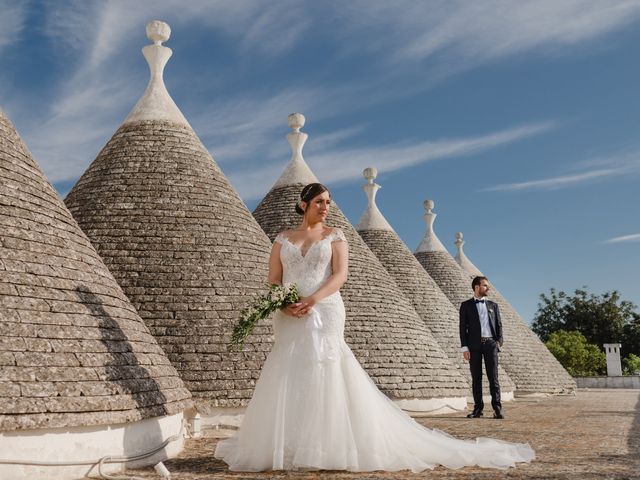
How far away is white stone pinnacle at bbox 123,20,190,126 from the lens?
39.9 ft

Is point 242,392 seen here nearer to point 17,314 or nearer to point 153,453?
point 153,453

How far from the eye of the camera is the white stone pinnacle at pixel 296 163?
16.0m

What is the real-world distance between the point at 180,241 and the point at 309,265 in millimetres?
5075

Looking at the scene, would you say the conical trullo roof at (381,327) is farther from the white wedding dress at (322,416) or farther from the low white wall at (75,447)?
the white wedding dress at (322,416)

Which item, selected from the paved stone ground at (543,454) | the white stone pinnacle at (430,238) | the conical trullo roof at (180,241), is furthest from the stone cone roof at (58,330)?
the white stone pinnacle at (430,238)

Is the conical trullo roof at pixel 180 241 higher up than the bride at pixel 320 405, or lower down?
higher up

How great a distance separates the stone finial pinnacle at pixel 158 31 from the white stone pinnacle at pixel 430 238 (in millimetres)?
13185

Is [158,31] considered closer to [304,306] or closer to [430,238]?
[304,306]

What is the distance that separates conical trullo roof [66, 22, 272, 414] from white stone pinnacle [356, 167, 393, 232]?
828 centimetres

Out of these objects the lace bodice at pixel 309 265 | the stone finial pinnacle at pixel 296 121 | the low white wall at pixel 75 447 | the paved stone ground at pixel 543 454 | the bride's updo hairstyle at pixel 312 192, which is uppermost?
the stone finial pinnacle at pixel 296 121

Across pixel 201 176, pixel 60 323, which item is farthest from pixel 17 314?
pixel 201 176

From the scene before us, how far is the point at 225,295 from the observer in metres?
10.0

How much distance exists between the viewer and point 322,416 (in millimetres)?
5262

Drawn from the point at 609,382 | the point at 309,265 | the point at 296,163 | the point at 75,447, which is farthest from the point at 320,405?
the point at 609,382
